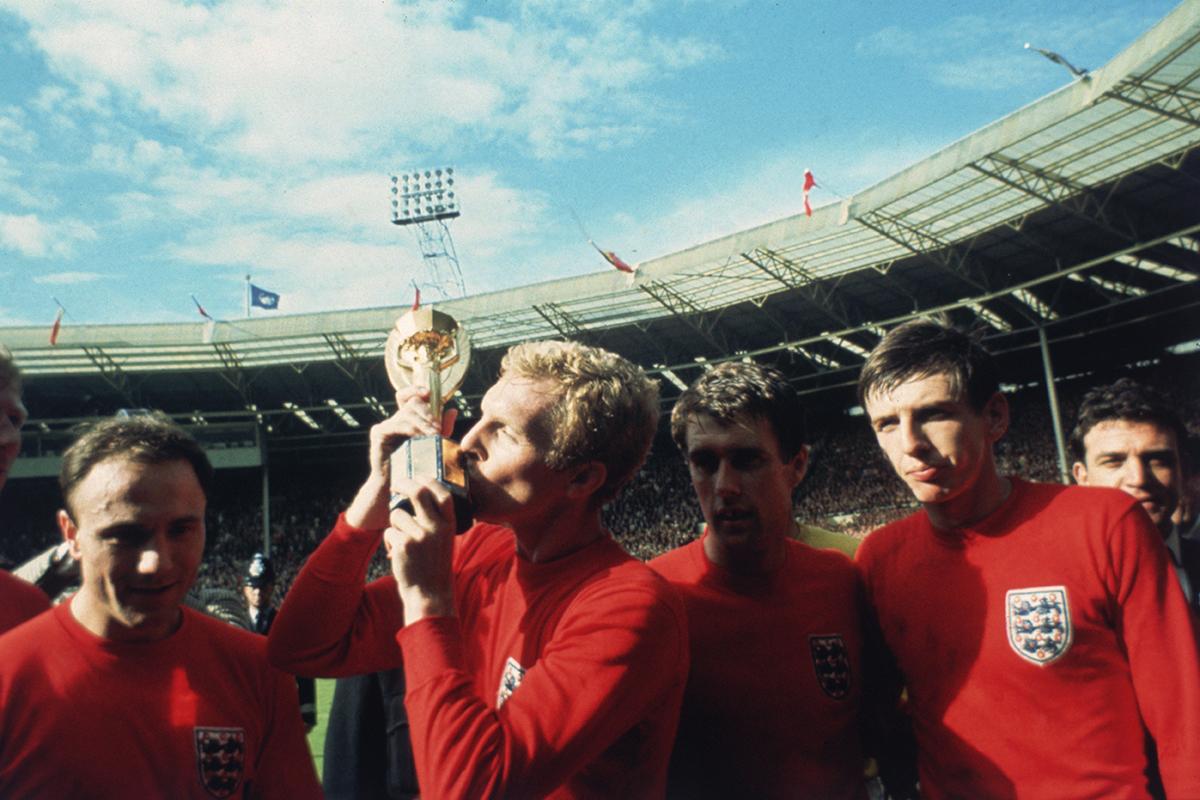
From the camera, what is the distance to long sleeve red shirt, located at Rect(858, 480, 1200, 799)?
197 centimetres

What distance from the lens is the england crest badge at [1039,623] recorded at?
6.86ft

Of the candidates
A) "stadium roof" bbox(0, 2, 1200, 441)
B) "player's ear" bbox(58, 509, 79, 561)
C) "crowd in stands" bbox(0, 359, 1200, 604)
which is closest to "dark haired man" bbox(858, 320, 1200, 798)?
"player's ear" bbox(58, 509, 79, 561)

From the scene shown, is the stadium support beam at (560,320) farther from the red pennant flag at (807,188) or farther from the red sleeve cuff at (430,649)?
the red sleeve cuff at (430,649)

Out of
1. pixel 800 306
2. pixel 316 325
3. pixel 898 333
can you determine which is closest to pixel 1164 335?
pixel 800 306

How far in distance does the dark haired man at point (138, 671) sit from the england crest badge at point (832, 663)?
4.14 feet

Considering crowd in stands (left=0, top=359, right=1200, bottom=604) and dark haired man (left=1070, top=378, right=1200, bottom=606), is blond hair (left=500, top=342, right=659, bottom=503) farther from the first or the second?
crowd in stands (left=0, top=359, right=1200, bottom=604)

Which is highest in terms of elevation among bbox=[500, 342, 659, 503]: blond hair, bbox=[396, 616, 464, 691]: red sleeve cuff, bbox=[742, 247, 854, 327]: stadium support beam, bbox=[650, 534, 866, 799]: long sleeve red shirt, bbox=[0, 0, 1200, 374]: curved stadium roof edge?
bbox=[0, 0, 1200, 374]: curved stadium roof edge

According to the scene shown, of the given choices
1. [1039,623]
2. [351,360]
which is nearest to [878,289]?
[351,360]

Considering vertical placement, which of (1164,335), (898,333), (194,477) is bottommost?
(194,477)

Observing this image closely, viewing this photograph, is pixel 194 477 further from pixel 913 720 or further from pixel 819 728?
pixel 913 720

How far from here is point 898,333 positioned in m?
2.49

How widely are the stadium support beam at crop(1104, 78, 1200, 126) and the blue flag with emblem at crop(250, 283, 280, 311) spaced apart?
65.7 ft

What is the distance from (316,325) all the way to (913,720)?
77.4ft

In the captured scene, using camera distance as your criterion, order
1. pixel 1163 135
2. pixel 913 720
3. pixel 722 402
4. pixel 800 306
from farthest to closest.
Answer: pixel 800 306 < pixel 1163 135 < pixel 722 402 < pixel 913 720
